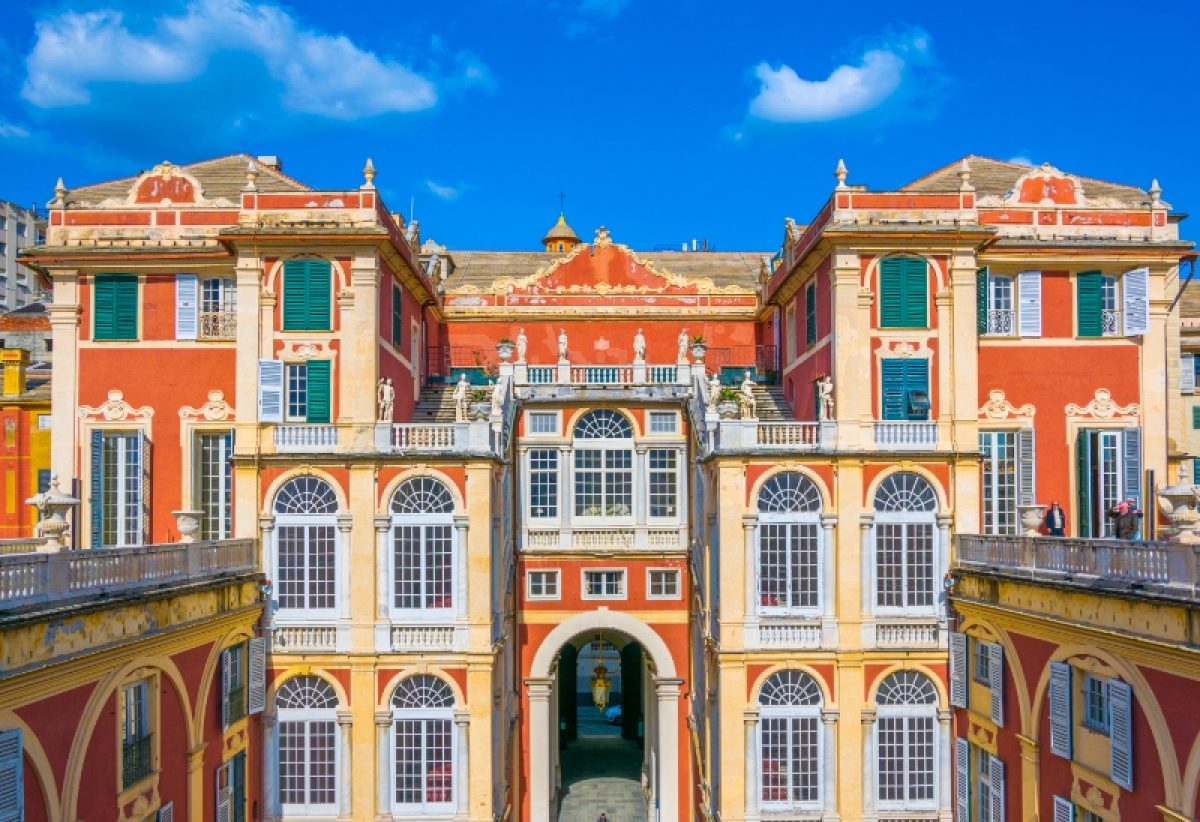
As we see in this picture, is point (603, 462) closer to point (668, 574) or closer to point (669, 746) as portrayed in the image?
point (668, 574)

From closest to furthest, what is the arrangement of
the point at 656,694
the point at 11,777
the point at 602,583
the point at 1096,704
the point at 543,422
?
the point at 11,777
the point at 1096,704
the point at 543,422
the point at 602,583
the point at 656,694

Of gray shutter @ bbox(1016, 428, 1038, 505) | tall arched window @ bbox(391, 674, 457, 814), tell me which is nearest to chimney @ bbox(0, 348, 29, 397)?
tall arched window @ bbox(391, 674, 457, 814)

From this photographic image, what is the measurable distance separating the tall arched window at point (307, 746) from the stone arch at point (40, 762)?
1106 centimetres

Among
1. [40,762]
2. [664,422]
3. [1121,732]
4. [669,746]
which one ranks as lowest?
[669,746]

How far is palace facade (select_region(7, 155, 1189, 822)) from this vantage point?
29578 millimetres

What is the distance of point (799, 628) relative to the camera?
29.8m

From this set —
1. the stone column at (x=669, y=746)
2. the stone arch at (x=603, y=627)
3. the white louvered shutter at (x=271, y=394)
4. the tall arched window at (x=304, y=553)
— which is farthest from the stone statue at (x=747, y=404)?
the white louvered shutter at (x=271, y=394)

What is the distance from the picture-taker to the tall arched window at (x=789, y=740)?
29781 mm

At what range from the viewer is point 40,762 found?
1788 cm

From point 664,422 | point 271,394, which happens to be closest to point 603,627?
point 664,422

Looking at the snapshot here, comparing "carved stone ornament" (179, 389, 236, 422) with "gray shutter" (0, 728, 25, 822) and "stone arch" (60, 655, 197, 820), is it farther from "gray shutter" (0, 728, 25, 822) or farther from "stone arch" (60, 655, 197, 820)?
"gray shutter" (0, 728, 25, 822)

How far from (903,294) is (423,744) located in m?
17.1

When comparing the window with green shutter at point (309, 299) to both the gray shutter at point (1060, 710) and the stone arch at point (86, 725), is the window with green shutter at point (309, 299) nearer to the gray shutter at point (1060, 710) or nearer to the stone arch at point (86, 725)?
the stone arch at point (86, 725)

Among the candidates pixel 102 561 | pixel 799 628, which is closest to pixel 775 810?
pixel 799 628
